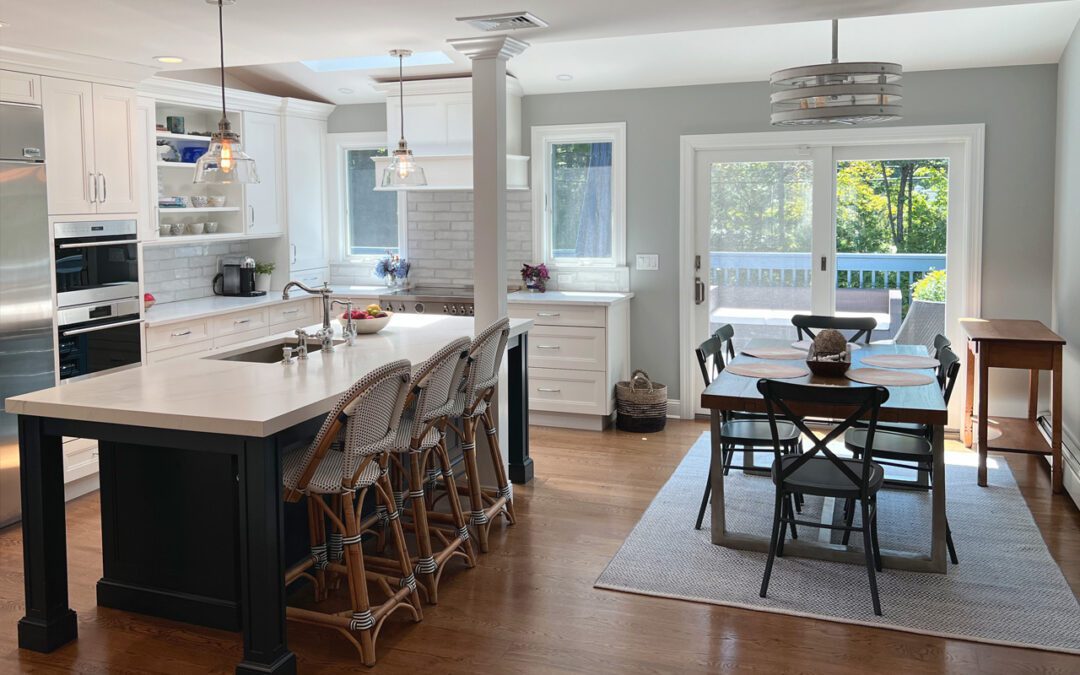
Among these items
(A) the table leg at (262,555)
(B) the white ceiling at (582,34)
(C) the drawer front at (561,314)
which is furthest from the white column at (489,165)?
(A) the table leg at (262,555)

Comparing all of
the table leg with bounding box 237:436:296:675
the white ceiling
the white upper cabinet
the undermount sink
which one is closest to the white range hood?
the white ceiling

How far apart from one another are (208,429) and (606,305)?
12.0ft

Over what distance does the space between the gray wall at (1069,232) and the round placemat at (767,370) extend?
1585 millimetres

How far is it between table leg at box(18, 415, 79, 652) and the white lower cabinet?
137 inches

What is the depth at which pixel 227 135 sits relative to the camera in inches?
152

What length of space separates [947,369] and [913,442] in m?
0.35

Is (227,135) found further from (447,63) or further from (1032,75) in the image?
(1032,75)

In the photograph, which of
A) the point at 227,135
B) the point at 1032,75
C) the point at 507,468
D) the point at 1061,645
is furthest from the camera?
the point at 1032,75

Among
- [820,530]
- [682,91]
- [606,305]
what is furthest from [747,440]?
[682,91]

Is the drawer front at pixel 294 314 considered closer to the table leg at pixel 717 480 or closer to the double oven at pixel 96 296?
the double oven at pixel 96 296

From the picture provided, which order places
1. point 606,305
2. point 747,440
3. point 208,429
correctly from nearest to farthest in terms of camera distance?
point 208,429, point 747,440, point 606,305

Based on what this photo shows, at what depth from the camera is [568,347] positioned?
6.56 meters

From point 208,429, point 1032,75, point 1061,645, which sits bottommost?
point 1061,645

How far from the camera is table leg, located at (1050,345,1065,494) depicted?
507 cm
